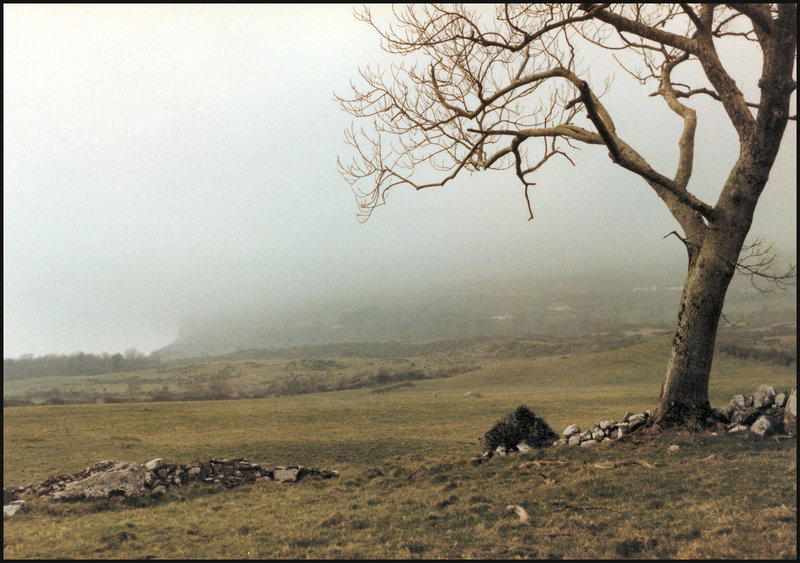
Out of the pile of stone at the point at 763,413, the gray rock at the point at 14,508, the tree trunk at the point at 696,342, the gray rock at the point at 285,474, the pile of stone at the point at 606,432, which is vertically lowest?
the gray rock at the point at 285,474

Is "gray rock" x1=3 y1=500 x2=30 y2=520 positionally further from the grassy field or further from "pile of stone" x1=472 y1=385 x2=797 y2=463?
"pile of stone" x1=472 y1=385 x2=797 y2=463

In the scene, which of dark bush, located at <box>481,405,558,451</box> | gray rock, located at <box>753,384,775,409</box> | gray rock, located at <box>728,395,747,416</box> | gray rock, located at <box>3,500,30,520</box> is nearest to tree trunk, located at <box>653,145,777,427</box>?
gray rock, located at <box>728,395,747,416</box>

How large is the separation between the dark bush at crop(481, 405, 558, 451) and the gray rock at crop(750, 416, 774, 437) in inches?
165

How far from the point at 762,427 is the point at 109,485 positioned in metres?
12.2

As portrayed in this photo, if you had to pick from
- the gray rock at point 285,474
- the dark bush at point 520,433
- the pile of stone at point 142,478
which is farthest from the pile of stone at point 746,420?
the gray rock at point 285,474

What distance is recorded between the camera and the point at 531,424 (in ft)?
41.7

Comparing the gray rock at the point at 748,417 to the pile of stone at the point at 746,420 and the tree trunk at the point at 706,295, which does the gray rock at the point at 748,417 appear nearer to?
the pile of stone at the point at 746,420

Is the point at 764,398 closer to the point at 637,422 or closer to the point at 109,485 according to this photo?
the point at 637,422

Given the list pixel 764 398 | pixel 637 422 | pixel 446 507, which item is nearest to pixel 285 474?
pixel 446 507

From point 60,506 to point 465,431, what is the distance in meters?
12.4

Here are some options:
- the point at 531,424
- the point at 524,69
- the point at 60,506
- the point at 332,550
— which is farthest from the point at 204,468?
the point at 524,69

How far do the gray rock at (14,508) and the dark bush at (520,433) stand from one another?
926 centimetres

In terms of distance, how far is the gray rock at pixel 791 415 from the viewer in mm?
9758

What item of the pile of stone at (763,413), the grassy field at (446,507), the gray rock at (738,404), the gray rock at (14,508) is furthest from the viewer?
the gray rock at (738,404)
